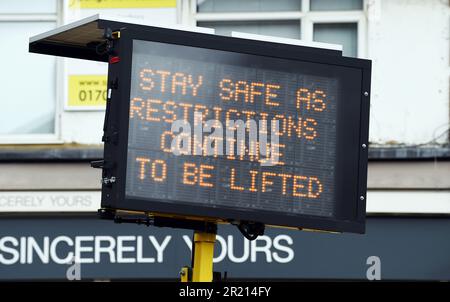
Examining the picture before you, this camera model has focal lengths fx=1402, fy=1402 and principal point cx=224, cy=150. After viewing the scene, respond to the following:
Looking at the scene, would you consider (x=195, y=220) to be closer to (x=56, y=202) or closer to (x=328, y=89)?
(x=328, y=89)

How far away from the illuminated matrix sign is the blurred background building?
7.22m

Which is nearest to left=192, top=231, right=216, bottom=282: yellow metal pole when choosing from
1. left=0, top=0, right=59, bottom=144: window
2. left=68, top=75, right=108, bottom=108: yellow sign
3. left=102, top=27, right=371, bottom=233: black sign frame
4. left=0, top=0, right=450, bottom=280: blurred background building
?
left=102, top=27, right=371, bottom=233: black sign frame

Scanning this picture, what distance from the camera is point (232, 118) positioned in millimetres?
8883

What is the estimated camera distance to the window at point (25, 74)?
17047 millimetres

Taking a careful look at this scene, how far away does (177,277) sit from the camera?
1644 cm

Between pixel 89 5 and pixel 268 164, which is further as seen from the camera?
pixel 89 5

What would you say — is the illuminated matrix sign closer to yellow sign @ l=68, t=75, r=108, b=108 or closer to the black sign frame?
the black sign frame

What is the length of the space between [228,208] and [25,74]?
8.85 m

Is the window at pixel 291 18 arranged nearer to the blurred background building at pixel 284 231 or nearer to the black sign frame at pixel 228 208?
the blurred background building at pixel 284 231

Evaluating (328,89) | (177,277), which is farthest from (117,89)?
(177,277)

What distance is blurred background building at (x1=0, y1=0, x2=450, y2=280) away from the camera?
16.4 metres

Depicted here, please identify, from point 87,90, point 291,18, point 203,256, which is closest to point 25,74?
point 87,90

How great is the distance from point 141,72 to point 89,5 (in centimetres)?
845

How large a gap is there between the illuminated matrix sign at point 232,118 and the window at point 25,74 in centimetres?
826
